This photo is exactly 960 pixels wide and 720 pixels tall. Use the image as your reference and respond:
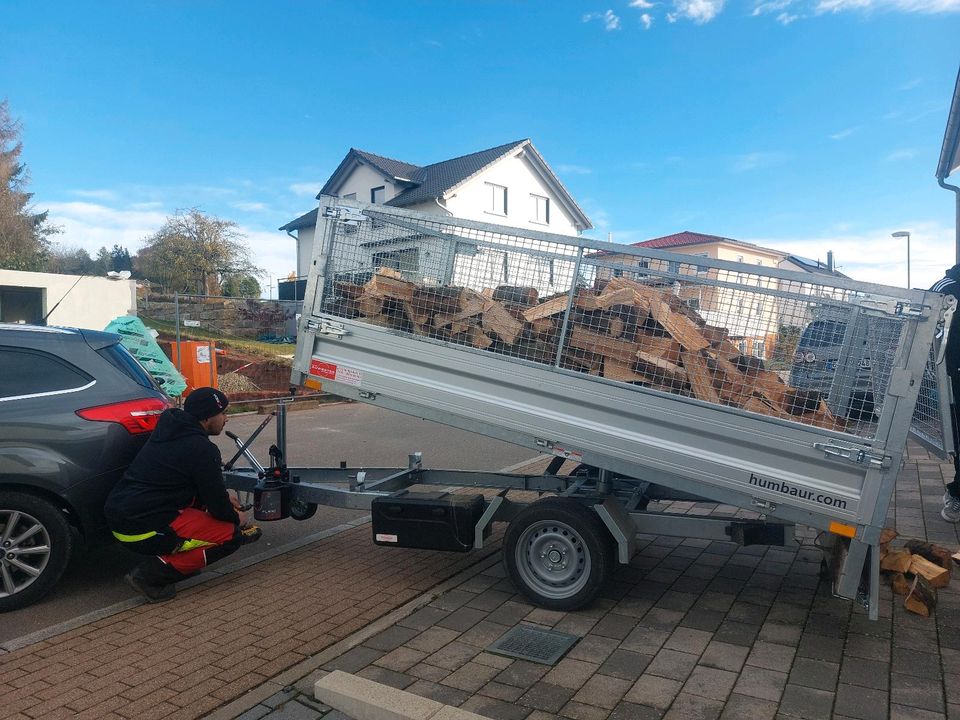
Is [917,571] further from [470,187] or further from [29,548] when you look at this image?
[470,187]

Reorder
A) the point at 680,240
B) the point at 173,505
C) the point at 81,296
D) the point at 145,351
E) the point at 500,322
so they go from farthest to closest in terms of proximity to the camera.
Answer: the point at 680,240 < the point at 81,296 < the point at 145,351 < the point at 173,505 < the point at 500,322

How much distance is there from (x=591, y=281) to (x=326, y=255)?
1865 millimetres

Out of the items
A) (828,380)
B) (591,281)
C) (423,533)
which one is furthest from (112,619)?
(828,380)

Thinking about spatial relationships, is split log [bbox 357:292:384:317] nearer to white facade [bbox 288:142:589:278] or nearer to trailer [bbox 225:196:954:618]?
→ trailer [bbox 225:196:954:618]

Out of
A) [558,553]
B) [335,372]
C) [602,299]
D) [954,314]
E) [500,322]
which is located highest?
[954,314]

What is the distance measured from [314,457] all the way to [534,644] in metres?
6.81

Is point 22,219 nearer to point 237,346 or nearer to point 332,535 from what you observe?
point 237,346

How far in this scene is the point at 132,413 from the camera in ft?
17.3

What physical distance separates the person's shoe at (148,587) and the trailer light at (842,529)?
4.19 metres

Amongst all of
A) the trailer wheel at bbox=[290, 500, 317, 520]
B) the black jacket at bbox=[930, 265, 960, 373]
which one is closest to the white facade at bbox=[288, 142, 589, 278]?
the black jacket at bbox=[930, 265, 960, 373]

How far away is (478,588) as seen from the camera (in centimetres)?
517

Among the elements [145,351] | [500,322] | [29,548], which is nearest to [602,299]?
[500,322]

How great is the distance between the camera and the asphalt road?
194 inches

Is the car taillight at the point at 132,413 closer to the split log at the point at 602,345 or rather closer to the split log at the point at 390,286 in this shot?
the split log at the point at 390,286
